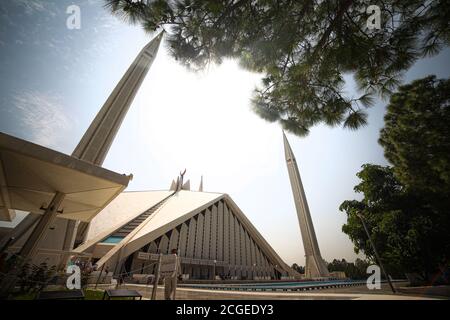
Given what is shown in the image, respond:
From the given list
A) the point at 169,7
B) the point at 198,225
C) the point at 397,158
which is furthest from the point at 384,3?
the point at 198,225

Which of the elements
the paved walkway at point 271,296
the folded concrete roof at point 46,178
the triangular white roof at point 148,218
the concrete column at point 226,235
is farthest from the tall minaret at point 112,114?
the concrete column at point 226,235

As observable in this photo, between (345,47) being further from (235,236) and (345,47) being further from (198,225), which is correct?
(235,236)

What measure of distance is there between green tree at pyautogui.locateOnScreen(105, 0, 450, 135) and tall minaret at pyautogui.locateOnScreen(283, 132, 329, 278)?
28.4m

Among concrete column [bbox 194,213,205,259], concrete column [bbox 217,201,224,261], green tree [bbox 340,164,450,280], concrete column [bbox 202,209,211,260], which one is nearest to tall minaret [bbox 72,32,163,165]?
concrete column [bbox 194,213,205,259]

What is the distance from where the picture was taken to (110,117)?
14625mm

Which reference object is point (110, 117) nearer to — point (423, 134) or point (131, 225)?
point (131, 225)

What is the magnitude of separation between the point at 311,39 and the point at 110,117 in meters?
14.5

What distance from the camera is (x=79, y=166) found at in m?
4.59

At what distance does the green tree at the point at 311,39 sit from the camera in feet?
11.8

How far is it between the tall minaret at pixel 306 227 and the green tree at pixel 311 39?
28.4 m

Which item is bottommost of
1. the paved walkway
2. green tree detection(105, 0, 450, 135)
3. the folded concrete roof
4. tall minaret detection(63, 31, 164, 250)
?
the paved walkway

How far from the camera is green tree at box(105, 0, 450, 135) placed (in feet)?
11.8

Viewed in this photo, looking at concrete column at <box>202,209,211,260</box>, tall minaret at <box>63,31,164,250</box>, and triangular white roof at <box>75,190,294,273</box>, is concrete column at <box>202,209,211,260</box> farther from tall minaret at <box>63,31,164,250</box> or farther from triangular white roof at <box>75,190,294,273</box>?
tall minaret at <box>63,31,164,250</box>
